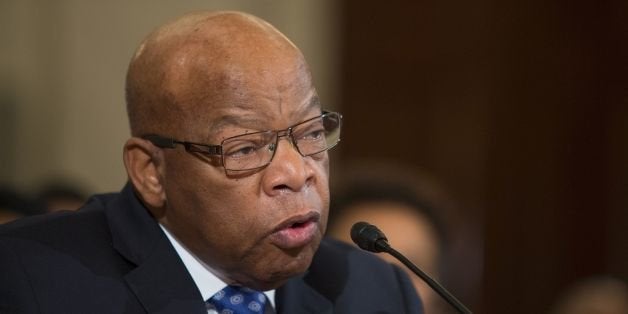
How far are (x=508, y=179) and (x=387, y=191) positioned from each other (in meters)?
1.19

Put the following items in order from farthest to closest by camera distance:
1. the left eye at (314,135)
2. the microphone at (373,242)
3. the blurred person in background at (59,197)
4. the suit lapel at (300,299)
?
1. the blurred person in background at (59,197)
2. the suit lapel at (300,299)
3. the left eye at (314,135)
4. the microphone at (373,242)

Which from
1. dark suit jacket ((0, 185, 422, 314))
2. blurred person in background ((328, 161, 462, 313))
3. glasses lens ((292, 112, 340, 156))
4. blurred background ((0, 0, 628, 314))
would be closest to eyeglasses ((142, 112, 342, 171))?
glasses lens ((292, 112, 340, 156))

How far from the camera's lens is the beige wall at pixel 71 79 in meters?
4.72

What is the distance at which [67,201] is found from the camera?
4.01 m

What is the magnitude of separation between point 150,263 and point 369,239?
438 millimetres

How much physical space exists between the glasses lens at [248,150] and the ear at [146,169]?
0.17m

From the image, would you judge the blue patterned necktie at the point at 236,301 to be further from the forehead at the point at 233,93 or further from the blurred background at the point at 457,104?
the blurred background at the point at 457,104

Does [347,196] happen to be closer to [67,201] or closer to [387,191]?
[387,191]

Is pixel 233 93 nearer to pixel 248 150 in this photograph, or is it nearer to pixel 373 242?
pixel 248 150

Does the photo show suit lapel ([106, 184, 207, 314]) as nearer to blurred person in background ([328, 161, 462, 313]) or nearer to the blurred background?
blurred person in background ([328, 161, 462, 313])

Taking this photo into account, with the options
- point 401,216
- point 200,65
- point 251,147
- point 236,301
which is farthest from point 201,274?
point 401,216

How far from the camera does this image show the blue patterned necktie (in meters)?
2.12

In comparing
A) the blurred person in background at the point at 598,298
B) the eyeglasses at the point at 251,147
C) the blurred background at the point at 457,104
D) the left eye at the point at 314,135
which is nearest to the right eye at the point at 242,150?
the eyeglasses at the point at 251,147

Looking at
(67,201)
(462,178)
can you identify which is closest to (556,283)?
(462,178)
